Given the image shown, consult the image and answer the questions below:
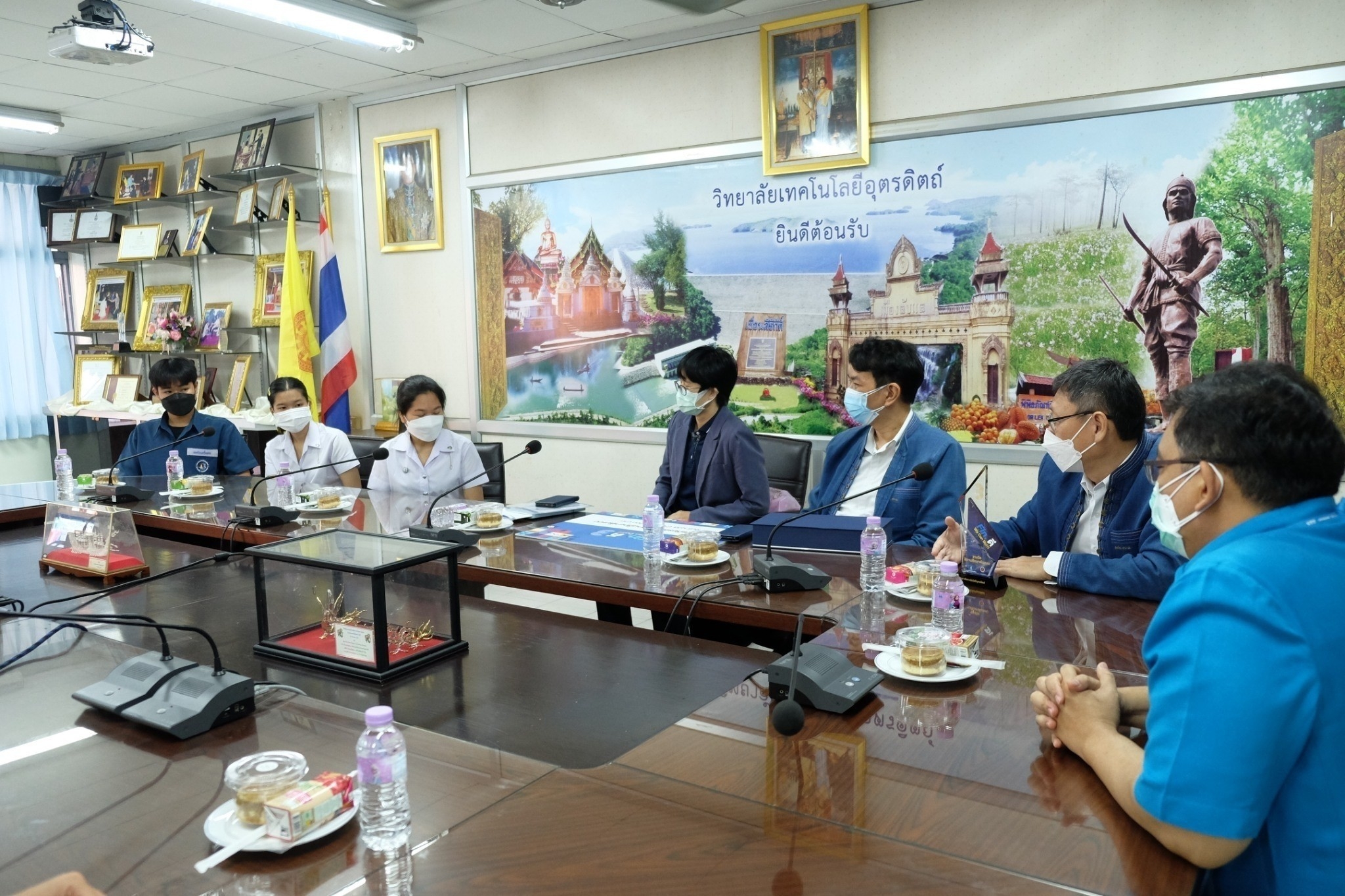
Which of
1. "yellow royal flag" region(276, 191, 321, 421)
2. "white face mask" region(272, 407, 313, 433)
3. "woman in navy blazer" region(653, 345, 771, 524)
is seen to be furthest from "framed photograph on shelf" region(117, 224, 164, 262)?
"woman in navy blazer" region(653, 345, 771, 524)

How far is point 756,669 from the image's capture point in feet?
6.02

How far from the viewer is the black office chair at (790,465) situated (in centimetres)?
367

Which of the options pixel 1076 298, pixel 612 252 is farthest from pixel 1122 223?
pixel 612 252

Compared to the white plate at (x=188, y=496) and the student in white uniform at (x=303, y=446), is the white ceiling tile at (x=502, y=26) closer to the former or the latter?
the student in white uniform at (x=303, y=446)

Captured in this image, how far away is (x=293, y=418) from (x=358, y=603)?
7.93 feet

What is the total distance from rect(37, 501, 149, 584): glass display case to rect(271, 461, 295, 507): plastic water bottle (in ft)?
2.77

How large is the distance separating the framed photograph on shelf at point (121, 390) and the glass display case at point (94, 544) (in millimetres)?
4649

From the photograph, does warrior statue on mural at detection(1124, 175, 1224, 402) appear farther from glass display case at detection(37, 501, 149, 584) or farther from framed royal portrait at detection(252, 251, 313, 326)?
framed royal portrait at detection(252, 251, 313, 326)

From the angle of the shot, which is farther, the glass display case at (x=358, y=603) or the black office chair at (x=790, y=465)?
the black office chair at (x=790, y=465)

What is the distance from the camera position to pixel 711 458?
11.4ft

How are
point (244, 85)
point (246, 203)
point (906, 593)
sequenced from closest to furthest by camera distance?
point (906, 593) → point (244, 85) → point (246, 203)

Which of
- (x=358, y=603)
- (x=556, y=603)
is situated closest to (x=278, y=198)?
(x=556, y=603)

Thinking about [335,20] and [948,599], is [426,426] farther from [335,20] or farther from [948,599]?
[948,599]

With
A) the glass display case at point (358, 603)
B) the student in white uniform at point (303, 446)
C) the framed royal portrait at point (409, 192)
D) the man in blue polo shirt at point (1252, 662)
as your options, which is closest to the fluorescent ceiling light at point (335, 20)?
the framed royal portrait at point (409, 192)
